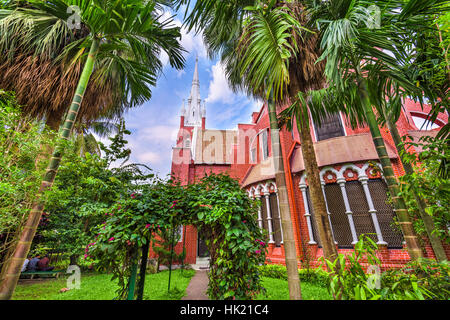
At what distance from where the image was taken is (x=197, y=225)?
3061mm

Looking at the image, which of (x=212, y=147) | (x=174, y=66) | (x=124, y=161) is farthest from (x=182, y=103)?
(x=174, y=66)

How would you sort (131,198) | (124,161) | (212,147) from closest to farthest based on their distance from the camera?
Answer: 1. (131,198)
2. (124,161)
3. (212,147)

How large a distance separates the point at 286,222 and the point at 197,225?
1514 millimetres

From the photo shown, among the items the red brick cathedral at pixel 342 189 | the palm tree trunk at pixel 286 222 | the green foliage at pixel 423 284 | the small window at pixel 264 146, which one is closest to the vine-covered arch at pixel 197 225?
the palm tree trunk at pixel 286 222

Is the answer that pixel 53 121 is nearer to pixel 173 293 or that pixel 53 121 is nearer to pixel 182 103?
pixel 173 293

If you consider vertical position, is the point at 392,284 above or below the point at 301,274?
above

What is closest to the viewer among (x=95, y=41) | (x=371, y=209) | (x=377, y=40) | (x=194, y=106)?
(x=377, y=40)

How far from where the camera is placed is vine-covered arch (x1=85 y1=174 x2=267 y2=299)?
248 centimetres

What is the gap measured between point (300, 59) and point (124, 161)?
1034 cm

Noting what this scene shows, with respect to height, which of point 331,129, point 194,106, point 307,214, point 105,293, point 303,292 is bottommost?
point 105,293

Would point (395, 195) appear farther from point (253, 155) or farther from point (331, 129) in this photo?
point (253, 155)

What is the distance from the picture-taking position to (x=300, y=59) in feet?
16.9

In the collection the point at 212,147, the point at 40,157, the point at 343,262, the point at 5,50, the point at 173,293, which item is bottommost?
the point at 173,293

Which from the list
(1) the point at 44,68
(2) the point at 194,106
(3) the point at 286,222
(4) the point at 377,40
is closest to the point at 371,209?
(3) the point at 286,222
